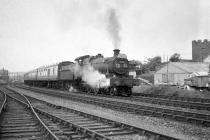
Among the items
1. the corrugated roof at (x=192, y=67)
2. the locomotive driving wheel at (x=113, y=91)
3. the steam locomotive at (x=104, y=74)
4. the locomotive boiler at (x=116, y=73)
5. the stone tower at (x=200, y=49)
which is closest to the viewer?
the locomotive boiler at (x=116, y=73)

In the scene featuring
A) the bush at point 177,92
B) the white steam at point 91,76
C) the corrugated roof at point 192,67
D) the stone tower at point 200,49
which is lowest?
the bush at point 177,92

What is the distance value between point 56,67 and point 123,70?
42.5 feet

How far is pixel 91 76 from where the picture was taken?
22.8 m

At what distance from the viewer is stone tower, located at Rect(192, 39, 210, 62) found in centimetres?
6819

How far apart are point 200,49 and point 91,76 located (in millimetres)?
55115

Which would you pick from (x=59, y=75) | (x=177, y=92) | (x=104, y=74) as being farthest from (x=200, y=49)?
(x=104, y=74)

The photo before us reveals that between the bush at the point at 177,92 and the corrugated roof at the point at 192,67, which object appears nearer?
the bush at the point at 177,92

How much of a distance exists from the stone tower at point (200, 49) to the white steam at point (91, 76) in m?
51.0

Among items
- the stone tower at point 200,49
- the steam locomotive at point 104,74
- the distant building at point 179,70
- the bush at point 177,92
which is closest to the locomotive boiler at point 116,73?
the steam locomotive at point 104,74

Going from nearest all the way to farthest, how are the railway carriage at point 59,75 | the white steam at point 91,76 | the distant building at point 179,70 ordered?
the white steam at point 91,76 < the railway carriage at point 59,75 < the distant building at point 179,70

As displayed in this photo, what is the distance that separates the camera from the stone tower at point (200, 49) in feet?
224

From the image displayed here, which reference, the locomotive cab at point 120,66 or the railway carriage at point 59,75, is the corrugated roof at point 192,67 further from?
the locomotive cab at point 120,66

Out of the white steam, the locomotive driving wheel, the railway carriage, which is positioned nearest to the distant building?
the railway carriage

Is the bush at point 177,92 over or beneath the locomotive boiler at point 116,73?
beneath
